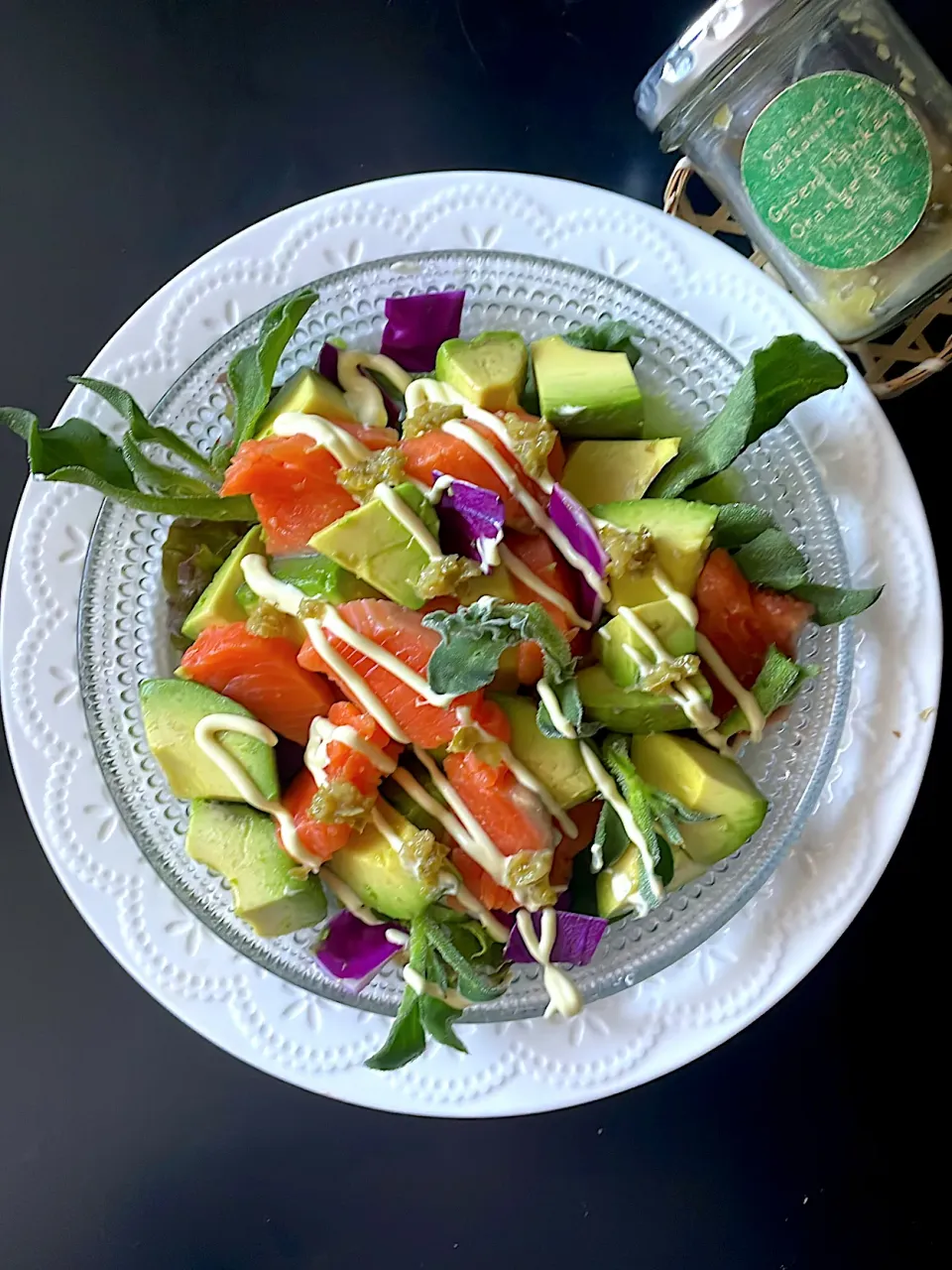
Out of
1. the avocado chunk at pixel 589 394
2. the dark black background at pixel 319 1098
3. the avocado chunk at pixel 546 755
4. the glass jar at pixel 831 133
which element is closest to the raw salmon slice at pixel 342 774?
the avocado chunk at pixel 546 755

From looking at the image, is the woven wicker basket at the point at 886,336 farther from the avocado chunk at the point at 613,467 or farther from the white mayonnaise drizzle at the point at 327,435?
the white mayonnaise drizzle at the point at 327,435

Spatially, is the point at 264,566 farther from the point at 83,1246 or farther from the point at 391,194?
the point at 83,1246

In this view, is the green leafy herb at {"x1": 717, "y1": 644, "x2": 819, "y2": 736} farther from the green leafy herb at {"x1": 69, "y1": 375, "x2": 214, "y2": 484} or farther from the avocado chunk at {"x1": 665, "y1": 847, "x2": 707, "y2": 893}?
the green leafy herb at {"x1": 69, "y1": 375, "x2": 214, "y2": 484}

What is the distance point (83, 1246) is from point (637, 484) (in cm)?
118

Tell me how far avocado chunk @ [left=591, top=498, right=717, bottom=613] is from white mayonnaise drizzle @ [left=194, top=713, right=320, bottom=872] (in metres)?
0.33

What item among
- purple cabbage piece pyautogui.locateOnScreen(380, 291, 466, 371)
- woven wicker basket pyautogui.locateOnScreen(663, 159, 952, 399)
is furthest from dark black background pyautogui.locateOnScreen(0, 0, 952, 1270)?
purple cabbage piece pyautogui.locateOnScreen(380, 291, 466, 371)

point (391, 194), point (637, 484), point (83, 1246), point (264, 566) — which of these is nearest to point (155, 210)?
point (391, 194)

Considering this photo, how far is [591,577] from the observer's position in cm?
93

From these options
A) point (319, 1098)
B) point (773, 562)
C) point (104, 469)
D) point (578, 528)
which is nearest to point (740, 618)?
point (773, 562)

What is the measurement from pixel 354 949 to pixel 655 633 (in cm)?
44

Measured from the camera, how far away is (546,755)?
97 cm

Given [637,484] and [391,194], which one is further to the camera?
[391,194]

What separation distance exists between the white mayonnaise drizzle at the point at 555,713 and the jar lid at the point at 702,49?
0.62 m

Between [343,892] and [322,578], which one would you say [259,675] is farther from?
[343,892]
